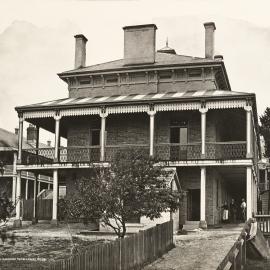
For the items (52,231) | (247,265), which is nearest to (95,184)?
(247,265)

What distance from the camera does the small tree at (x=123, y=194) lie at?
16031 millimetres

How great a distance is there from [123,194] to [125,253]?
11.3 feet

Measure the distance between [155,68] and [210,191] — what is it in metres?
7.39

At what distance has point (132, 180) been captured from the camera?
16078 millimetres

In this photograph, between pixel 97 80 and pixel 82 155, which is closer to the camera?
pixel 82 155

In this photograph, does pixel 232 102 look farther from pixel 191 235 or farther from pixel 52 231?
pixel 52 231

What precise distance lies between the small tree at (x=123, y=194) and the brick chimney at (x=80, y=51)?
59.7 ft

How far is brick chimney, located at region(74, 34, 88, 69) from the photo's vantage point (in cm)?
3400

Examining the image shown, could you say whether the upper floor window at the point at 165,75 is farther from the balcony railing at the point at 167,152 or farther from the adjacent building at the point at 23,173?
the adjacent building at the point at 23,173

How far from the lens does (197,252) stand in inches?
664

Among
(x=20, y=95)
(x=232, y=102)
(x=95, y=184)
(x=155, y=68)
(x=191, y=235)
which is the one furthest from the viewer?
(x=20, y=95)

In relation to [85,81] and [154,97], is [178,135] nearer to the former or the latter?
[154,97]

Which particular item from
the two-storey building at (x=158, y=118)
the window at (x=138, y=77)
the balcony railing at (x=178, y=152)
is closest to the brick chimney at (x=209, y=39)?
the two-storey building at (x=158, y=118)

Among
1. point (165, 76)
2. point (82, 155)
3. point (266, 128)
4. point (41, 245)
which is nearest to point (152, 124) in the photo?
point (165, 76)
